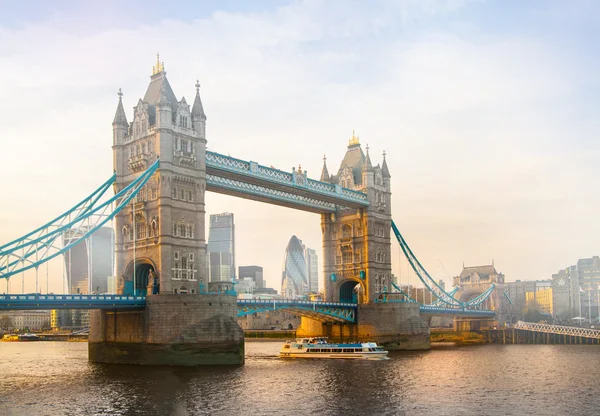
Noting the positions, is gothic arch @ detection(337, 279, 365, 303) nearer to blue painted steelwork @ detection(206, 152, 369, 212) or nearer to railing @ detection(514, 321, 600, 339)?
blue painted steelwork @ detection(206, 152, 369, 212)

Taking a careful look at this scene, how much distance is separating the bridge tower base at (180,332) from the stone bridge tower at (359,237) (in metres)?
36.9

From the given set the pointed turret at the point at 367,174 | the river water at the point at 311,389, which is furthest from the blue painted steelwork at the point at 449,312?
the river water at the point at 311,389

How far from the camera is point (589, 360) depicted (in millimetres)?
81562

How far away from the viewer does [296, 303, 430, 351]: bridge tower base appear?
9906cm

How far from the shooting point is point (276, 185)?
88.5 meters

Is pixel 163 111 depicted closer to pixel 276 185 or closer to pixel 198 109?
pixel 198 109

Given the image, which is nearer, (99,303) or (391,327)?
(99,303)

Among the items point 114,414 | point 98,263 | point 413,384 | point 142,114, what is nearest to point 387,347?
point 413,384

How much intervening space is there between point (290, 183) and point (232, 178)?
30.7ft

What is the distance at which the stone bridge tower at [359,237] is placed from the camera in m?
105

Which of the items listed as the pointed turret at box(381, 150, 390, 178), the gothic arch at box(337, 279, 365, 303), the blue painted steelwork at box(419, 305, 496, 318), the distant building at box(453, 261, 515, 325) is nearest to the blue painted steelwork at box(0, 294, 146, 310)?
the gothic arch at box(337, 279, 365, 303)

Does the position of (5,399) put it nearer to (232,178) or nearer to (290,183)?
(232,178)

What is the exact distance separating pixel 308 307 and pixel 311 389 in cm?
3945

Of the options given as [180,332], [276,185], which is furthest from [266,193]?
[180,332]
